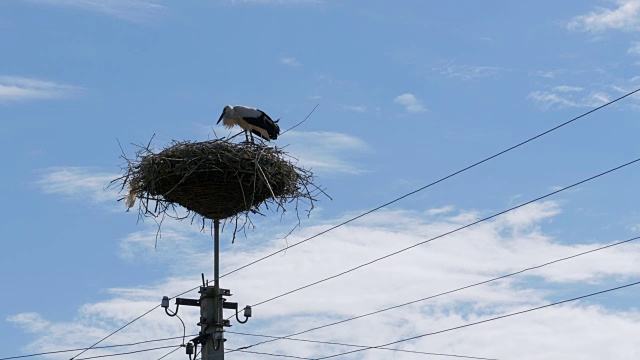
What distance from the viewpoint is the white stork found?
14008mm

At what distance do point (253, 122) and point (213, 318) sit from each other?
469 cm

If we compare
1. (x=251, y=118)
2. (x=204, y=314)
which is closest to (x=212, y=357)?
(x=204, y=314)

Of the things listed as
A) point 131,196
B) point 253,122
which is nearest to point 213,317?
point 131,196

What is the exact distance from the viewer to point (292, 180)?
38.7ft

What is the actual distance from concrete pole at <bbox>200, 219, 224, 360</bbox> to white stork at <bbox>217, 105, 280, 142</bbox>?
3.91 m

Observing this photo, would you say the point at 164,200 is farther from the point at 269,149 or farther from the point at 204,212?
the point at 269,149

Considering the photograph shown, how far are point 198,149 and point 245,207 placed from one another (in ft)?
2.66

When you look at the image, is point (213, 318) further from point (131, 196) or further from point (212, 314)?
point (131, 196)

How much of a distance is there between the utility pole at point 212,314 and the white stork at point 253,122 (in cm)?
387

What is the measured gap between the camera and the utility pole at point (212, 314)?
31.9ft

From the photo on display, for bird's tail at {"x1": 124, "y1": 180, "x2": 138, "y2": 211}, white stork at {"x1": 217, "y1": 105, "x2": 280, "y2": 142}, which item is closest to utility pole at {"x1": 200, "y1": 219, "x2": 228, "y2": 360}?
bird's tail at {"x1": 124, "y1": 180, "x2": 138, "y2": 211}

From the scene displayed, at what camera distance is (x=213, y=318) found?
994 centimetres

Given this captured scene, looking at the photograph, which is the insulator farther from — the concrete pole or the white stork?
Result: the white stork

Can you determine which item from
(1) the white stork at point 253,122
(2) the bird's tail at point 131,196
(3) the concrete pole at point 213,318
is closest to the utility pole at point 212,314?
(3) the concrete pole at point 213,318
